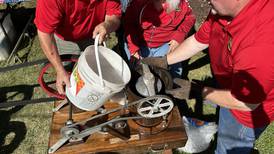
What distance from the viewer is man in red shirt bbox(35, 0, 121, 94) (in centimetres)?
219

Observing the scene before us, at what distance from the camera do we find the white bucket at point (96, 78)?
1696mm

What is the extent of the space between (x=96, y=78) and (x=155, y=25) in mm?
1443

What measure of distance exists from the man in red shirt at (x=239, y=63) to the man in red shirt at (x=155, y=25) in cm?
57

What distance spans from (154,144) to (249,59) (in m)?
0.85

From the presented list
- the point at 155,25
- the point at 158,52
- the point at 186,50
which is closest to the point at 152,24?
the point at 155,25

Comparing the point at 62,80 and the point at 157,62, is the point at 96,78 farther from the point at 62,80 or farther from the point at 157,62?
the point at 157,62

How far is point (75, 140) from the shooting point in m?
2.06

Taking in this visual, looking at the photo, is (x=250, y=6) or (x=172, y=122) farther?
(x=172, y=122)

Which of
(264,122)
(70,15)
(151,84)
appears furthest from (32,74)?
(264,122)

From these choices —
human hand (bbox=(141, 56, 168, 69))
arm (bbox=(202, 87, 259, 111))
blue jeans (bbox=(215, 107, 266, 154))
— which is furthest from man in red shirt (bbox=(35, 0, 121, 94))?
blue jeans (bbox=(215, 107, 266, 154))

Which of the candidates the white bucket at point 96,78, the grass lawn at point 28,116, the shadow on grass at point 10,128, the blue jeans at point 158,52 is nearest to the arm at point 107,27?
the white bucket at point 96,78

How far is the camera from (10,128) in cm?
331

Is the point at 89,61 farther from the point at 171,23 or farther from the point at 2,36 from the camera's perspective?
the point at 2,36

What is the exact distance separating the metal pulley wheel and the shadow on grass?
5.95ft
